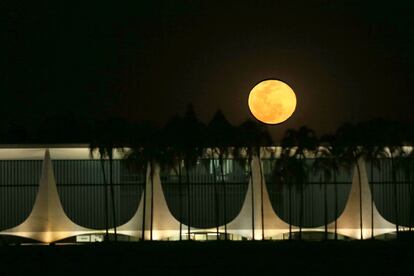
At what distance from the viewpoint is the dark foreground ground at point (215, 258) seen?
3150cm

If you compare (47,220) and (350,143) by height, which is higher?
(350,143)

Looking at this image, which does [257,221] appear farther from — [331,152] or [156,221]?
[331,152]

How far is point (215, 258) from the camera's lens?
3559 centimetres

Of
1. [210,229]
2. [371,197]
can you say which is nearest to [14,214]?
[210,229]

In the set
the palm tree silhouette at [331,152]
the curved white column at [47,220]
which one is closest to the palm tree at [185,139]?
the palm tree silhouette at [331,152]

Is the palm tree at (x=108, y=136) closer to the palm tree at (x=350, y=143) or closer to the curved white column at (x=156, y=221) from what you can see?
the curved white column at (x=156, y=221)

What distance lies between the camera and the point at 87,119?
54.7 m

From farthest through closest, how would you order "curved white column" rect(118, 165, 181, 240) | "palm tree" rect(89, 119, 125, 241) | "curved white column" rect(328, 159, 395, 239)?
"curved white column" rect(328, 159, 395, 239) → "curved white column" rect(118, 165, 181, 240) → "palm tree" rect(89, 119, 125, 241)

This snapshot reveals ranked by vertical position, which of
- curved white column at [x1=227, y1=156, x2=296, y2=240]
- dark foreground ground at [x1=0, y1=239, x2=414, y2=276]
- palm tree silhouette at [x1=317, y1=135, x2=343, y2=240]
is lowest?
dark foreground ground at [x1=0, y1=239, x2=414, y2=276]

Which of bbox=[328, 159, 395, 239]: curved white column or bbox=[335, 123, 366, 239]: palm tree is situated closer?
bbox=[335, 123, 366, 239]: palm tree

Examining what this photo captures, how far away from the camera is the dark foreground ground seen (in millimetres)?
31500

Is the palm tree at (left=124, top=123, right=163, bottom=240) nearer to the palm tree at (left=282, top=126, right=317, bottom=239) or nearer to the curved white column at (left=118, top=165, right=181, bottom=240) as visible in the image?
the curved white column at (left=118, top=165, right=181, bottom=240)

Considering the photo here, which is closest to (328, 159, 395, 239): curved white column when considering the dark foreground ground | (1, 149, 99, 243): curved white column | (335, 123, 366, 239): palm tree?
(335, 123, 366, 239): palm tree

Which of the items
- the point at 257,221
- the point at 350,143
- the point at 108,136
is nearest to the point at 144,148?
the point at 108,136
